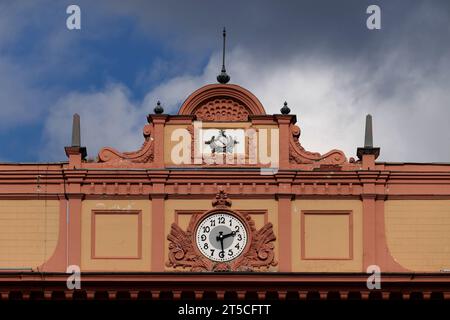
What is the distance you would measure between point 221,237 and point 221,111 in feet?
9.87

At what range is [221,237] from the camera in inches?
2226

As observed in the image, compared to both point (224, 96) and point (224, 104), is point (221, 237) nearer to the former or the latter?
point (224, 104)

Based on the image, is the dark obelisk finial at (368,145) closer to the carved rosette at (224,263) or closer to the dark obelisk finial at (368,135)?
the dark obelisk finial at (368,135)

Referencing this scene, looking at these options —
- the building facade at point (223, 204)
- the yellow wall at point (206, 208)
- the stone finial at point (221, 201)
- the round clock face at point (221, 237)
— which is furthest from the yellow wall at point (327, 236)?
the stone finial at point (221, 201)

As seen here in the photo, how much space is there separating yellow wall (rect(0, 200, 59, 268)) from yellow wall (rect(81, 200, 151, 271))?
766 millimetres

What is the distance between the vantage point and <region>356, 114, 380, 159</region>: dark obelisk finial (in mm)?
→ 56938

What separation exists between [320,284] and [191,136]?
479cm

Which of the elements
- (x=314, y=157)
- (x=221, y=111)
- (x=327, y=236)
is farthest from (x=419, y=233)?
(x=221, y=111)

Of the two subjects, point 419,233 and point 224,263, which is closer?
point 224,263

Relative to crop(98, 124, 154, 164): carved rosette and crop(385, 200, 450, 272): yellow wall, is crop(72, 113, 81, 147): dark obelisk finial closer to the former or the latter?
crop(98, 124, 154, 164): carved rosette

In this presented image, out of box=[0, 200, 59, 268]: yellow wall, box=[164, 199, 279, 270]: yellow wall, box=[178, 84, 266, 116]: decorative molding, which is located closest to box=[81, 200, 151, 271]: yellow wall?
box=[164, 199, 279, 270]: yellow wall

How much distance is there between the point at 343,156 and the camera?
5703 centimetres
